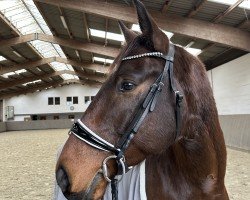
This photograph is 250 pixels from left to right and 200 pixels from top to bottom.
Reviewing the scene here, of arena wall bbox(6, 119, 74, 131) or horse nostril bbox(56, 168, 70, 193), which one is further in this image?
arena wall bbox(6, 119, 74, 131)

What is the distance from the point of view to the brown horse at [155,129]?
120 cm

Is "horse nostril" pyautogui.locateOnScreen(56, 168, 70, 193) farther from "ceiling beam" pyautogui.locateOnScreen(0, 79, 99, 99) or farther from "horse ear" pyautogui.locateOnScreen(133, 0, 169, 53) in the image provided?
"ceiling beam" pyautogui.locateOnScreen(0, 79, 99, 99)

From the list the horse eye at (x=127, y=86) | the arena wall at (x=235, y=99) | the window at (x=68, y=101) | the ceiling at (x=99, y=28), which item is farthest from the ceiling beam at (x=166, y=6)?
the window at (x=68, y=101)

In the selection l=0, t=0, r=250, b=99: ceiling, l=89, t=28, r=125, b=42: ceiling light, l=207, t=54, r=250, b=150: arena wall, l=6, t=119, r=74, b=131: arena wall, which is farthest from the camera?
l=6, t=119, r=74, b=131: arena wall

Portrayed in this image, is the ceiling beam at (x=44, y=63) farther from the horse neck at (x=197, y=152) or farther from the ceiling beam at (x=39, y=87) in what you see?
the horse neck at (x=197, y=152)

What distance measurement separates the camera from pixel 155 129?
127 cm

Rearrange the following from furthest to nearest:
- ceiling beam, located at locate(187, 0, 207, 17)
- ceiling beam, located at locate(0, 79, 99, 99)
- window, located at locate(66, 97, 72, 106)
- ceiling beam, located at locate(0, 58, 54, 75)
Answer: window, located at locate(66, 97, 72, 106)
ceiling beam, located at locate(0, 79, 99, 99)
ceiling beam, located at locate(0, 58, 54, 75)
ceiling beam, located at locate(187, 0, 207, 17)

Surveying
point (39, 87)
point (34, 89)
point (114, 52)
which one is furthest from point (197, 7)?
point (34, 89)

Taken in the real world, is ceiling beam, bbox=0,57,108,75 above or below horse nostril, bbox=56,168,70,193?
above

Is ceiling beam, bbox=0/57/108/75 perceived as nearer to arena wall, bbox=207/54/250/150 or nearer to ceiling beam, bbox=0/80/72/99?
arena wall, bbox=207/54/250/150

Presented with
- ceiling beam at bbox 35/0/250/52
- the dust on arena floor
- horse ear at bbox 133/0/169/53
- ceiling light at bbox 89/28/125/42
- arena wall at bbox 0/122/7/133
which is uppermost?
ceiling light at bbox 89/28/125/42

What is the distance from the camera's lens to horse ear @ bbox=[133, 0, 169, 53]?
4.05 feet

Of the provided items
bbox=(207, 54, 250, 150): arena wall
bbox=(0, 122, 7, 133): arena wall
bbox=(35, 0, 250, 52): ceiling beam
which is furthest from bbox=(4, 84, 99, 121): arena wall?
bbox=(35, 0, 250, 52): ceiling beam

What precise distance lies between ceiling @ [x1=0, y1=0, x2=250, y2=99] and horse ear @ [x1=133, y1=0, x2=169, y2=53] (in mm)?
1837
